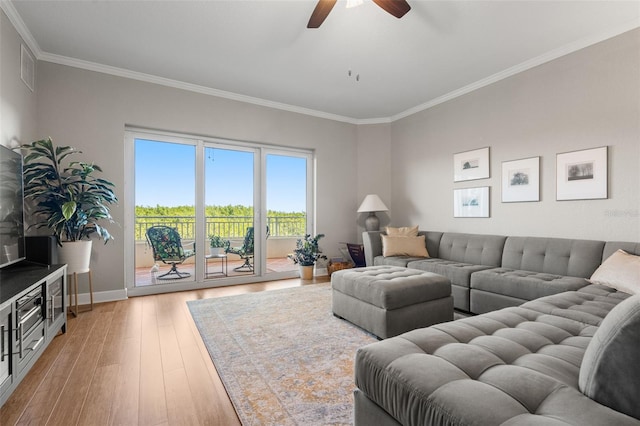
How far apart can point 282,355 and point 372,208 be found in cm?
311

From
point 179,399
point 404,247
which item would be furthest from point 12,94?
point 404,247

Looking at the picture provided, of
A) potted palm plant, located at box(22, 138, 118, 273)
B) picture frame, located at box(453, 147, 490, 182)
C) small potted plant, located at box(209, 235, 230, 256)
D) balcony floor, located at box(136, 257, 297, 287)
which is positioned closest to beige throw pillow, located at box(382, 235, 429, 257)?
picture frame, located at box(453, 147, 490, 182)

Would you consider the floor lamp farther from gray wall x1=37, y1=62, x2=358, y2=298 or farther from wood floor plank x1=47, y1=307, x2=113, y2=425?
wood floor plank x1=47, y1=307, x2=113, y2=425

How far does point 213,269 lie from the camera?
4445mm

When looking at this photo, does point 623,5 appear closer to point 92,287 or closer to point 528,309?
point 528,309

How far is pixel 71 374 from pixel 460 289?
129 inches

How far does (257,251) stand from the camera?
4.64 metres

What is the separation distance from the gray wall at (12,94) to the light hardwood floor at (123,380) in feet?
5.98

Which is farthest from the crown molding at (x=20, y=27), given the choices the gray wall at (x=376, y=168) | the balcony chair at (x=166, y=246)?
the gray wall at (x=376, y=168)

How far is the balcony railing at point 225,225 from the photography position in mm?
3979

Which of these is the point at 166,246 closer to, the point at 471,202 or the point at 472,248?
the point at 472,248

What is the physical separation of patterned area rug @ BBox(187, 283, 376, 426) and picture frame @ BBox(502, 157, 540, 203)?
2483 mm

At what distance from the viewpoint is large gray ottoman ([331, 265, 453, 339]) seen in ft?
7.75

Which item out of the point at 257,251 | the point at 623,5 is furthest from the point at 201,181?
the point at 623,5
